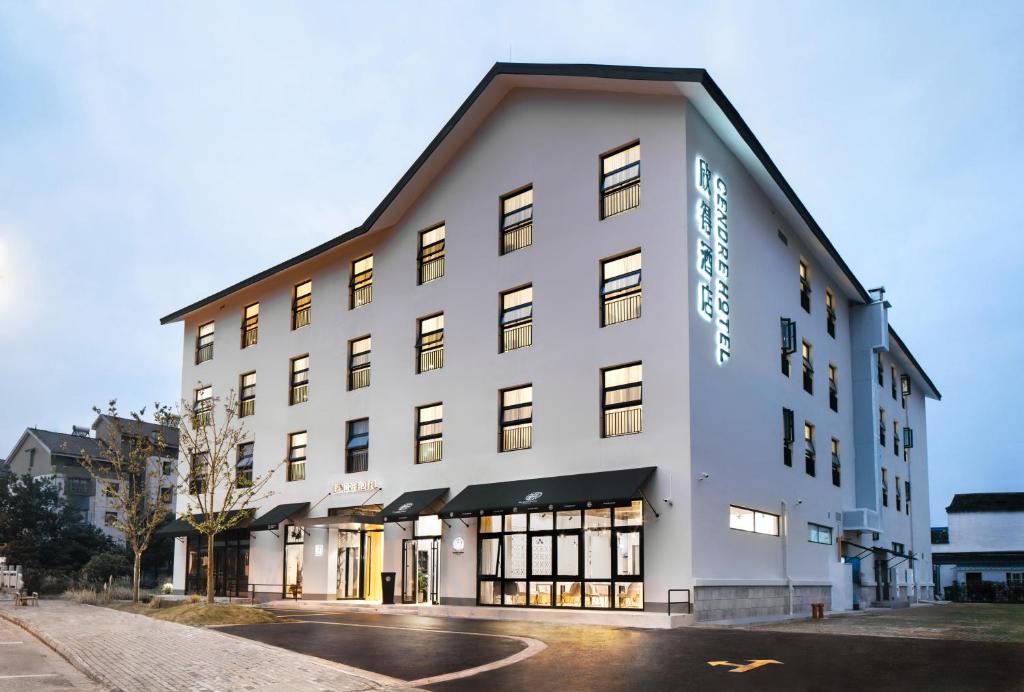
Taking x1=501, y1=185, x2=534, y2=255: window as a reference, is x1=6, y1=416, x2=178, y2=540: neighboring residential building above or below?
below

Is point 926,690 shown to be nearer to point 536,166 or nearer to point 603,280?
point 603,280

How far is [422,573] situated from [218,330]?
57.0ft

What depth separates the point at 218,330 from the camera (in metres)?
41.0

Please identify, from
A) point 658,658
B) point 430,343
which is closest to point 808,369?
point 430,343

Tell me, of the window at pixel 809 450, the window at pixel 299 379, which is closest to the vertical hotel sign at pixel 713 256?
the window at pixel 809 450

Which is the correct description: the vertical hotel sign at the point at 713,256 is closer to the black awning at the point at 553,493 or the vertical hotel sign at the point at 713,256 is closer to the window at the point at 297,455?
the black awning at the point at 553,493

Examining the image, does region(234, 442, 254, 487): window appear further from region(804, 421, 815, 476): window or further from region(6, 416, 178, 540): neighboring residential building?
region(6, 416, 178, 540): neighboring residential building

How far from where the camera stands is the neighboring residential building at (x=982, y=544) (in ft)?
194

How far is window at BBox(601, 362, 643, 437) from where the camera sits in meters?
23.8

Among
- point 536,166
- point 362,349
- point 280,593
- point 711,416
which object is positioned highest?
point 536,166

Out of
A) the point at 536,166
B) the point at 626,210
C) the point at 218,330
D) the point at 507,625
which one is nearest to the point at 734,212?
the point at 626,210

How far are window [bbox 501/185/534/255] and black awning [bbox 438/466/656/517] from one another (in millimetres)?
6971

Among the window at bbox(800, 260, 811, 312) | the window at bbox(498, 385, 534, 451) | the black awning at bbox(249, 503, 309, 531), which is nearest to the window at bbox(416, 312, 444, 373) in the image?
the window at bbox(498, 385, 534, 451)

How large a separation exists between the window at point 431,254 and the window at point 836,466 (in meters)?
15.6
